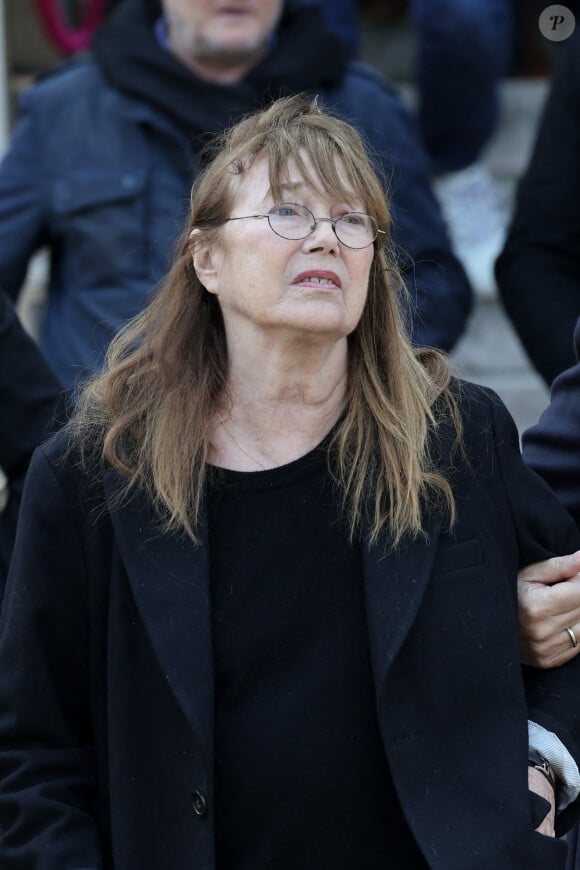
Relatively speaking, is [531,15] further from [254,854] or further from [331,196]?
[254,854]

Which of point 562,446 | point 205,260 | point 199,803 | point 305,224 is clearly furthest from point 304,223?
point 199,803

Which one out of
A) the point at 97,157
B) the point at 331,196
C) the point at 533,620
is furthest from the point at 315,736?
the point at 97,157

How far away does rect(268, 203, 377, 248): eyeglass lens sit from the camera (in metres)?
2.49

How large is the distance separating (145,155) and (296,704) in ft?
6.71

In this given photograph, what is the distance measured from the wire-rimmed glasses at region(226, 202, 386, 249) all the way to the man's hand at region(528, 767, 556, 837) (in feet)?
2.81

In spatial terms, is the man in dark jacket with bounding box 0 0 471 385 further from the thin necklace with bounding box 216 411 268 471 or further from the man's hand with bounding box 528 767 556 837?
the man's hand with bounding box 528 767 556 837

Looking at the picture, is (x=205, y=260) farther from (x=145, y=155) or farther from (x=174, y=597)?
(x=145, y=155)

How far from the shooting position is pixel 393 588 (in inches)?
95.2

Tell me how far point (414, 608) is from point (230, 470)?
368mm

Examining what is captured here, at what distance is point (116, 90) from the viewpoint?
4.16 meters

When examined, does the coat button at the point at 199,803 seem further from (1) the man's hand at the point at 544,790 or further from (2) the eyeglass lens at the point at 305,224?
(2) the eyeglass lens at the point at 305,224

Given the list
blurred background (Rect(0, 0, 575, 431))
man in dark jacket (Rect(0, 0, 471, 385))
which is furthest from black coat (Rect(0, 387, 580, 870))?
blurred background (Rect(0, 0, 575, 431))

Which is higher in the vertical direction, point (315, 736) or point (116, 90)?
point (116, 90)

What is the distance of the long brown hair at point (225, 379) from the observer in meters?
2.50
